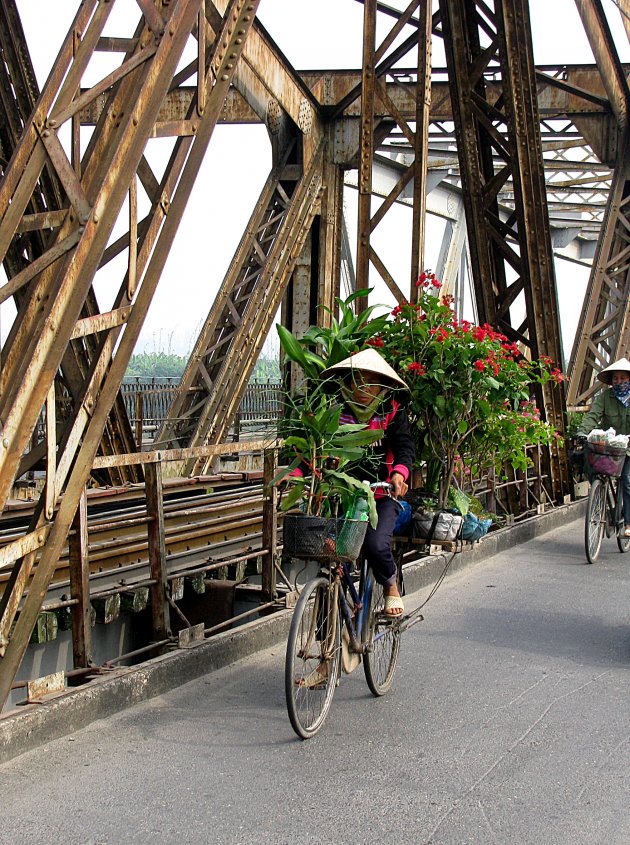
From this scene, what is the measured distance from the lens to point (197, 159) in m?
5.47

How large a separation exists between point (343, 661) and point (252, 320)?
7.99 m

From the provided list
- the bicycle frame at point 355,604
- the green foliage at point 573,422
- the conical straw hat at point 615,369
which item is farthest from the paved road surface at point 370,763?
the green foliage at point 573,422

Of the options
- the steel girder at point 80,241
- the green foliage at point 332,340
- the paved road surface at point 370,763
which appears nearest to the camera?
the paved road surface at point 370,763

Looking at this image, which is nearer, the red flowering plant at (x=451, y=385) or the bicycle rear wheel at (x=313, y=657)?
the bicycle rear wheel at (x=313, y=657)

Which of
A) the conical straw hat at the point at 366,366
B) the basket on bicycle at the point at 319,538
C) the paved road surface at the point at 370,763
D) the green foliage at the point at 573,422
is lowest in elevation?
the paved road surface at the point at 370,763

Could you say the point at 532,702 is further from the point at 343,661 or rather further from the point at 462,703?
the point at 343,661

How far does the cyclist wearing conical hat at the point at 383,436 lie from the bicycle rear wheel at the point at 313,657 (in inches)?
16.5

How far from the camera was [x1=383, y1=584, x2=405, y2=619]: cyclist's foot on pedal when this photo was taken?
217 inches

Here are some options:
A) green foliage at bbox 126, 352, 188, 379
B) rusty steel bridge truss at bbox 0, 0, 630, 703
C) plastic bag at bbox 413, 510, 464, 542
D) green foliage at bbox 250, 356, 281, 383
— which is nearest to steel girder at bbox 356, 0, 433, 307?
rusty steel bridge truss at bbox 0, 0, 630, 703

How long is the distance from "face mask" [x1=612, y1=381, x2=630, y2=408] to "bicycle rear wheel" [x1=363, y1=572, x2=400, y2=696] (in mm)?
5197

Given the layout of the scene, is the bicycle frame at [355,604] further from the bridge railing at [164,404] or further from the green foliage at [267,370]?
the green foliage at [267,370]

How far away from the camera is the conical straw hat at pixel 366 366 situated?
5.49 m

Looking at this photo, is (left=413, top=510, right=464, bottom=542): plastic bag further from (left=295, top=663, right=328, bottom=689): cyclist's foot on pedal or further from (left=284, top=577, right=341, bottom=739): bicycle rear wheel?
(left=295, top=663, right=328, bottom=689): cyclist's foot on pedal

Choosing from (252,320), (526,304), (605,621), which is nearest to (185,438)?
(252,320)
